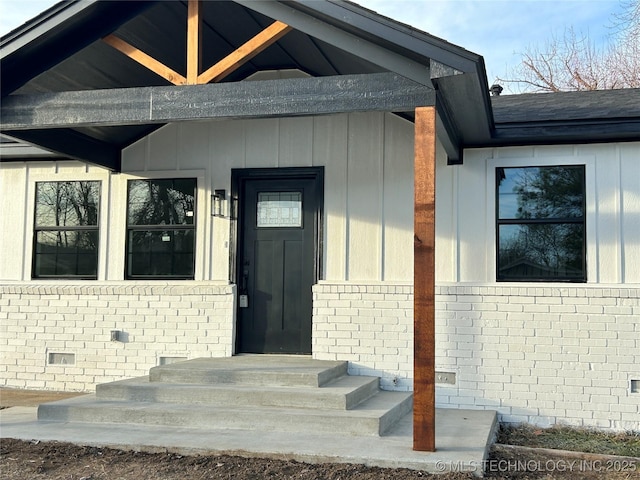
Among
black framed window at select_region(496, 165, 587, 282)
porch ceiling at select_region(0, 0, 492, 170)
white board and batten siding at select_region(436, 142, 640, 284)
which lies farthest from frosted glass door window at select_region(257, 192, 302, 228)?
black framed window at select_region(496, 165, 587, 282)

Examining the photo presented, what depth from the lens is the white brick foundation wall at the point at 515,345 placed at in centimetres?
636

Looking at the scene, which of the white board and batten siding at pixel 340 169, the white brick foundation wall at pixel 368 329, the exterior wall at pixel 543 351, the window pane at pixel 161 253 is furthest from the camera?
the window pane at pixel 161 253

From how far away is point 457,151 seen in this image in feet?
21.9

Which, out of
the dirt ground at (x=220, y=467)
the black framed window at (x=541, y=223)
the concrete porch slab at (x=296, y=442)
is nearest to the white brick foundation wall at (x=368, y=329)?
the concrete porch slab at (x=296, y=442)

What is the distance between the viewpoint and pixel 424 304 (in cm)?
464

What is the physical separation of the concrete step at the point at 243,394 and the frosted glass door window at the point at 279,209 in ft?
6.97

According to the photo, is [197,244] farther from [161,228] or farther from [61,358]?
[61,358]

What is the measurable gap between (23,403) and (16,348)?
1.33 meters

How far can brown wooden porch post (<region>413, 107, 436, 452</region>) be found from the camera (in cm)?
462

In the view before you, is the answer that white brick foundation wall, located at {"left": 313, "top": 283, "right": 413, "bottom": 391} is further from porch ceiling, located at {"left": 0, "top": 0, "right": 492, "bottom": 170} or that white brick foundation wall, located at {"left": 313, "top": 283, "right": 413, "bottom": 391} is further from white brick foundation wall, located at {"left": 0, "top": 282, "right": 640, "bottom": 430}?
porch ceiling, located at {"left": 0, "top": 0, "right": 492, "bottom": 170}

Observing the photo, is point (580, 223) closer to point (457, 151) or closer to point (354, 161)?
point (457, 151)

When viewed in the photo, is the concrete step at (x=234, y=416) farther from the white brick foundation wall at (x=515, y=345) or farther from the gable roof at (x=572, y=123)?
the gable roof at (x=572, y=123)

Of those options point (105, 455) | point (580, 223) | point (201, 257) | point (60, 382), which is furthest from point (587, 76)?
point (105, 455)

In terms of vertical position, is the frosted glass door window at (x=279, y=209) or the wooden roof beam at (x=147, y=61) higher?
the wooden roof beam at (x=147, y=61)
